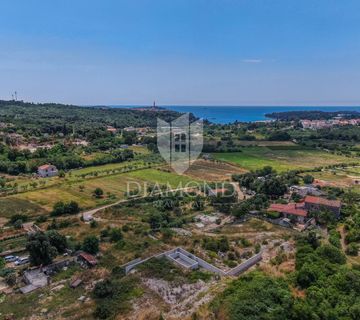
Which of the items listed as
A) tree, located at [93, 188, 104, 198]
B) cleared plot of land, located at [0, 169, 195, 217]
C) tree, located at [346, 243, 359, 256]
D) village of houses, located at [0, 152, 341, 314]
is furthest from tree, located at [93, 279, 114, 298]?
tree, located at [93, 188, 104, 198]

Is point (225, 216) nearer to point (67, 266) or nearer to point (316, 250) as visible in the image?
point (316, 250)

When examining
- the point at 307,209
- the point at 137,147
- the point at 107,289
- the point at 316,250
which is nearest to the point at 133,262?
the point at 107,289

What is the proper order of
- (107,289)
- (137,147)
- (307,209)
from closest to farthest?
(107,289) → (307,209) → (137,147)

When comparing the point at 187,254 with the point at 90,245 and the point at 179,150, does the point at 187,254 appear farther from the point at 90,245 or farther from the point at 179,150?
the point at 179,150

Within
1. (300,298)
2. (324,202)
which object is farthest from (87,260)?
Answer: (324,202)

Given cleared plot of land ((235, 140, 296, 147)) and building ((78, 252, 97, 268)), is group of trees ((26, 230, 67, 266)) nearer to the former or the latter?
building ((78, 252, 97, 268))

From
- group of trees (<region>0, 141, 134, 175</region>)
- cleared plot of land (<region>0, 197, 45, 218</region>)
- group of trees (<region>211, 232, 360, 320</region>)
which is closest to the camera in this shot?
group of trees (<region>211, 232, 360, 320</region>)
